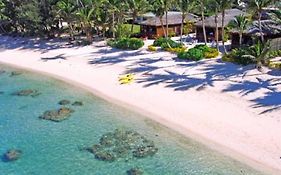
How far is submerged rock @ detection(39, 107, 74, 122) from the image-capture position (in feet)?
120

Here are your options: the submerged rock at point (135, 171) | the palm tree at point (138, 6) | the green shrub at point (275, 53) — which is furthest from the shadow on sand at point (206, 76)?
the submerged rock at point (135, 171)

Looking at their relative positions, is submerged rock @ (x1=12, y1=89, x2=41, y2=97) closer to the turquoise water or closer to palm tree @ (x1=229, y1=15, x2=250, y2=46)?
the turquoise water

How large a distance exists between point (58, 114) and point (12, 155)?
8640 millimetres

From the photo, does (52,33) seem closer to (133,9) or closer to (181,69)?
(133,9)

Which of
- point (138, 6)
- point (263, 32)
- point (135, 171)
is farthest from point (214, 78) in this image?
point (138, 6)

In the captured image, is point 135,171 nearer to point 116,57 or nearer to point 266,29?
point 116,57

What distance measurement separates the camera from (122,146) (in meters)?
30.4

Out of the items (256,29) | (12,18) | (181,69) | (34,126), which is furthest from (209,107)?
(12,18)

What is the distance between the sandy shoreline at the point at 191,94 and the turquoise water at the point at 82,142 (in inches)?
48.4

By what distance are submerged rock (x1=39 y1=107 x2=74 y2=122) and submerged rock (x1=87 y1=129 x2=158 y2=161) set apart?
20.1 feet

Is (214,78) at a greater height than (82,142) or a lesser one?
greater

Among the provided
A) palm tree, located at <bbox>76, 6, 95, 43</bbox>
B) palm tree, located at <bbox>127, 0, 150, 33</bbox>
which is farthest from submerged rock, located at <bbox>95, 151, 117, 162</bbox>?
palm tree, located at <bbox>76, 6, 95, 43</bbox>

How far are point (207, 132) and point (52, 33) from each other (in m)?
48.1

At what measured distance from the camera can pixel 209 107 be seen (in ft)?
112
